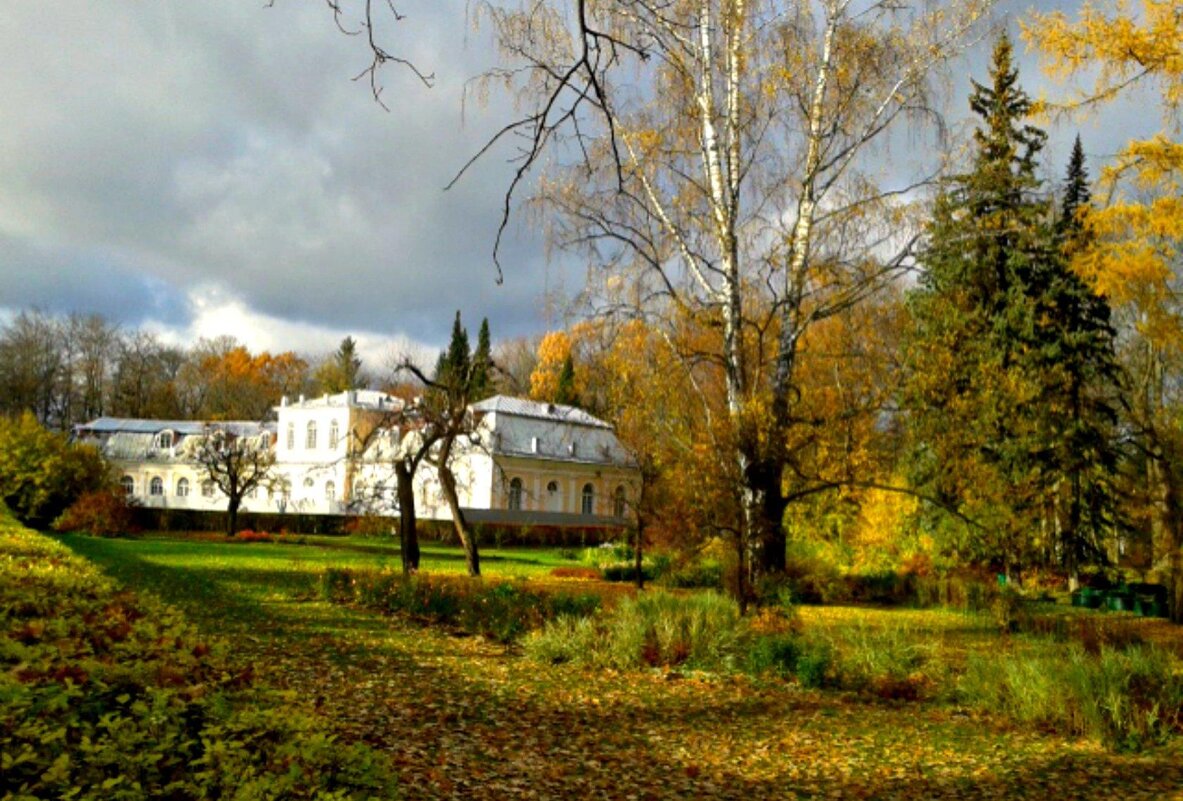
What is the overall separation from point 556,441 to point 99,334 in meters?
33.7

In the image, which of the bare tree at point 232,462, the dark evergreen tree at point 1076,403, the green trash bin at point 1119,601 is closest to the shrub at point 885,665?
the green trash bin at point 1119,601

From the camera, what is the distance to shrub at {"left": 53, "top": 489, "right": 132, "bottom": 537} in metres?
31.5

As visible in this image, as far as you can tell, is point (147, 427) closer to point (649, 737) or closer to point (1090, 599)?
point (1090, 599)

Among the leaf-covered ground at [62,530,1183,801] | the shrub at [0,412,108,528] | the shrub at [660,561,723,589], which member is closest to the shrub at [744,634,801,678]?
the leaf-covered ground at [62,530,1183,801]

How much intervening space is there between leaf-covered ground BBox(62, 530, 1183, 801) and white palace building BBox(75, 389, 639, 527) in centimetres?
3211

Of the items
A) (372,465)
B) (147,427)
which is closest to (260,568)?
(372,465)

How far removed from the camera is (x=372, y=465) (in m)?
45.7

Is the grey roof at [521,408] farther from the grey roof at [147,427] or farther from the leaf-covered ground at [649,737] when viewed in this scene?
the leaf-covered ground at [649,737]

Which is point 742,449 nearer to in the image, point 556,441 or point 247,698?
point 247,698

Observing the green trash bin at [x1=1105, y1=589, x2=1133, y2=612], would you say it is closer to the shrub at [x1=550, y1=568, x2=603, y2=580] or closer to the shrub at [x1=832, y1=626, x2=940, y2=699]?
the shrub at [x1=550, y1=568, x2=603, y2=580]

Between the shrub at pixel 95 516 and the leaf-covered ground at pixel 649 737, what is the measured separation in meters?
24.7

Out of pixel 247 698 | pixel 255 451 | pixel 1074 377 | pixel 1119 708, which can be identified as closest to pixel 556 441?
pixel 255 451

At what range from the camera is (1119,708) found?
25.0 feet

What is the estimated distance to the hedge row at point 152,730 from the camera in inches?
106
